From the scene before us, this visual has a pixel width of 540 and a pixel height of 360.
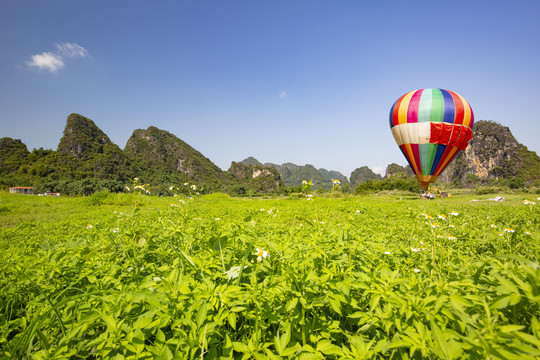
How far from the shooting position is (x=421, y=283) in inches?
54.1

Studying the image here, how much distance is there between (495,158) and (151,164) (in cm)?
13699

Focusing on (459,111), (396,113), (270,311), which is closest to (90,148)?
(396,113)

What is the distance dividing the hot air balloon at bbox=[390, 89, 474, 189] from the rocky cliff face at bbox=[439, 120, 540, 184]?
83833mm

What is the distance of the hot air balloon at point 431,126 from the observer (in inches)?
529

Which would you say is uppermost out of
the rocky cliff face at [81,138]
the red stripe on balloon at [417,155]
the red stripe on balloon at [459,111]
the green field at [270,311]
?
the rocky cliff face at [81,138]

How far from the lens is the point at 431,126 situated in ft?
44.6

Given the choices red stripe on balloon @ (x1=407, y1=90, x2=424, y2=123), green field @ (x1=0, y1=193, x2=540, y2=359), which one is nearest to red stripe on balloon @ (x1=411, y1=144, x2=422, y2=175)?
red stripe on balloon @ (x1=407, y1=90, x2=424, y2=123)

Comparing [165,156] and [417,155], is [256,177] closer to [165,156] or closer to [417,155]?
[165,156]

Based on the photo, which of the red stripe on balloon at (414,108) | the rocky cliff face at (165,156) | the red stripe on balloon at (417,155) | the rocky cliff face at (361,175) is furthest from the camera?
the rocky cliff face at (361,175)

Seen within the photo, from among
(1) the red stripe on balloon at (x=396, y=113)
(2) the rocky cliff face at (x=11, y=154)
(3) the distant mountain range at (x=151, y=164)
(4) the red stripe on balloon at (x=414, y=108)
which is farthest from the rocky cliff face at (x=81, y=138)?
(4) the red stripe on balloon at (x=414, y=108)

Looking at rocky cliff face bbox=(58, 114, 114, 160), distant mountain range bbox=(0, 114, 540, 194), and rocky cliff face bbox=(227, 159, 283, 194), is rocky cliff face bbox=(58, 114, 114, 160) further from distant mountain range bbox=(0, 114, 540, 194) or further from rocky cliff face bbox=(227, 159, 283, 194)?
rocky cliff face bbox=(227, 159, 283, 194)

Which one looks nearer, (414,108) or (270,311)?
(270,311)

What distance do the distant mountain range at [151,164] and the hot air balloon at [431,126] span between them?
108 feet

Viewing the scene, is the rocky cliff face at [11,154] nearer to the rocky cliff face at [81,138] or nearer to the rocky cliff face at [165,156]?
the rocky cliff face at [81,138]
